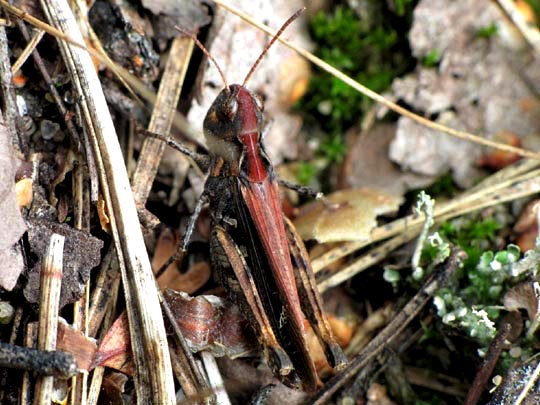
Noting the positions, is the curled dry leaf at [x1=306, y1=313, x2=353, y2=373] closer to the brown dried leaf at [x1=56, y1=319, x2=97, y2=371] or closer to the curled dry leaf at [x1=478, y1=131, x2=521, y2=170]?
the brown dried leaf at [x1=56, y1=319, x2=97, y2=371]

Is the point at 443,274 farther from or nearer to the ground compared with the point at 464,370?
farther from the ground

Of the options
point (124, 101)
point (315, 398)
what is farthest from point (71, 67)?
point (315, 398)

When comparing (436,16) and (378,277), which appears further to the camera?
(436,16)

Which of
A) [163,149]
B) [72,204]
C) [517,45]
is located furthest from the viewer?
[517,45]

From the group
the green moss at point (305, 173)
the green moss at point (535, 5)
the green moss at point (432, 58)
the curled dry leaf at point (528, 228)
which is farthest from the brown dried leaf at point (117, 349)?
the green moss at point (535, 5)

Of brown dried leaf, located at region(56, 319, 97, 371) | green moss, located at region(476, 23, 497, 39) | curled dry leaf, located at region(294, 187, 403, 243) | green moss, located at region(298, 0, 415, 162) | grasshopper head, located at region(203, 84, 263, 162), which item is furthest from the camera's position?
green moss, located at region(298, 0, 415, 162)

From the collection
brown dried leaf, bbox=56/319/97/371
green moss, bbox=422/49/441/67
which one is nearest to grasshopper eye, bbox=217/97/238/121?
brown dried leaf, bbox=56/319/97/371

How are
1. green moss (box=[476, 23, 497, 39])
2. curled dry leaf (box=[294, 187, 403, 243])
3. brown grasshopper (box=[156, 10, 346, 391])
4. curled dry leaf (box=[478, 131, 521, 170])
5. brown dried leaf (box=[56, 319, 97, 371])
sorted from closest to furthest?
brown dried leaf (box=[56, 319, 97, 371]), brown grasshopper (box=[156, 10, 346, 391]), curled dry leaf (box=[294, 187, 403, 243]), curled dry leaf (box=[478, 131, 521, 170]), green moss (box=[476, 23, 497, 39])

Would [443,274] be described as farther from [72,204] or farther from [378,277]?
[72,204]
